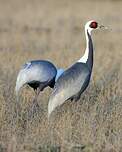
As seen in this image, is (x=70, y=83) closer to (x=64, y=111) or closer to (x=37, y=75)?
(x=64, y=111)

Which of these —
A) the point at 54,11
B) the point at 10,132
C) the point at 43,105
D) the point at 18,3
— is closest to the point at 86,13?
the point at 54,11

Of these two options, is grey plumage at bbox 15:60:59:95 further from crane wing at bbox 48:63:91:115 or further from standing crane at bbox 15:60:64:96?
crane wing at bbox 48:63:91:115

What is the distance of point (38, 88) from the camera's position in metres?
8.49

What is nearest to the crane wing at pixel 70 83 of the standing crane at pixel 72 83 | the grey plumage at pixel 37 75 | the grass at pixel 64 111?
the standing crane at pixel 72 83

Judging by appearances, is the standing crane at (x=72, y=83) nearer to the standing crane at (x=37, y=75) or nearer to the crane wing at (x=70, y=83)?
the crane wing at (x=70, y=83)

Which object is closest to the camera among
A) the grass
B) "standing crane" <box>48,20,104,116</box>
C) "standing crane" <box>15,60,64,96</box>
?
the grass

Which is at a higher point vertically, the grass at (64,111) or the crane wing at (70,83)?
the crane wing at (70,83)

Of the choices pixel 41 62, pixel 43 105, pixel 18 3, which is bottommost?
pixel 18 3

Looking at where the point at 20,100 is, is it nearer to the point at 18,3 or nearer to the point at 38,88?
the point at 38,88

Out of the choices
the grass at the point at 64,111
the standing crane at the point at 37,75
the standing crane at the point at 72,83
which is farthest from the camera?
the standing crane at the point at 37,75

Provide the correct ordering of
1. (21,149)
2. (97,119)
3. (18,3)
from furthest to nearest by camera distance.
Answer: (18,3)
(97,119)
(21,149)

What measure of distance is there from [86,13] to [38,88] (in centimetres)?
1770

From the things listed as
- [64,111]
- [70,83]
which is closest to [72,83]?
[70,83]

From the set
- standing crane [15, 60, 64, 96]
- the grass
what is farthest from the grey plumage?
the grass
